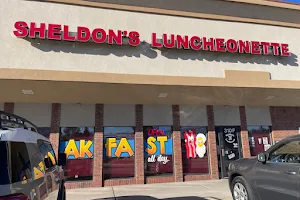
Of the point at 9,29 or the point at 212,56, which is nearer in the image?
the point at 9,29

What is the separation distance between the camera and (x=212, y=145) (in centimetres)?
1182

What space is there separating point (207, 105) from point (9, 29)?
9074 millimetres

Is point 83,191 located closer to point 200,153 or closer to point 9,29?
point 200,153

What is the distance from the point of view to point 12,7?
8.41 metres

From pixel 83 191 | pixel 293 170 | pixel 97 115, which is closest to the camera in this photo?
pixel 293 170

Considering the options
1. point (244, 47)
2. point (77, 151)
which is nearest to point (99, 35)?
point (77, 151)

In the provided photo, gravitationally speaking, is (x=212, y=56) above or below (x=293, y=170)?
above

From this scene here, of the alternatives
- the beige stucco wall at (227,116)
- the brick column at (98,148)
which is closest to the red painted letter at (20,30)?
the brick column at (98,148)

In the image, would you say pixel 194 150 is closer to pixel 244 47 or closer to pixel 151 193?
pixel 151 193

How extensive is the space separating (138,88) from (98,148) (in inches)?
141

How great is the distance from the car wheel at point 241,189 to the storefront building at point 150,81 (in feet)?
13.4

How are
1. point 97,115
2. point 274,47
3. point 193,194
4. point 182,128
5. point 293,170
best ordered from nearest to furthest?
point 293,170 → point 193,194 → point 274,47 → point 97,115 → point 182,128

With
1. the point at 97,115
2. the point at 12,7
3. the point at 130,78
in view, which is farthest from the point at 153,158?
the point at 12,7

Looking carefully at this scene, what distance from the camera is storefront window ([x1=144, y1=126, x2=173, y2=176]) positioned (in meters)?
11.1
